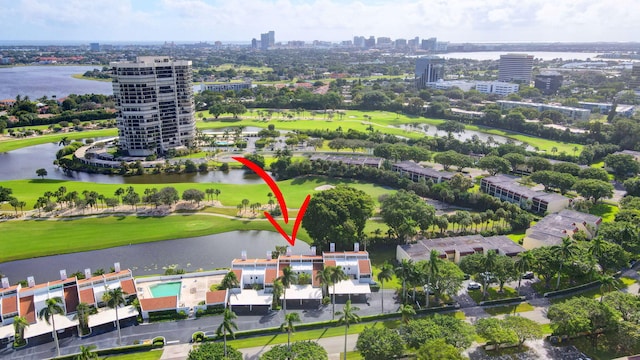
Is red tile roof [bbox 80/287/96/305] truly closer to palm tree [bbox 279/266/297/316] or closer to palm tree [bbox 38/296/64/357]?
palm tree [bbox 38/296/64/357]

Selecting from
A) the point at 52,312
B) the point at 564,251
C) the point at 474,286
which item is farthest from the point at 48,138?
the point at 564,251

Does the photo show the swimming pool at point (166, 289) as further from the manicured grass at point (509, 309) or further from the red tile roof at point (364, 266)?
the manicured grass at point (509, 309)

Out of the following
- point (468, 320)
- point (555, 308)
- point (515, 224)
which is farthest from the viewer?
point (515, 224)

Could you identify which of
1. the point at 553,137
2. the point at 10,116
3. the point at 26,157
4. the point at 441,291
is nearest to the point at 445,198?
the point at 441,291

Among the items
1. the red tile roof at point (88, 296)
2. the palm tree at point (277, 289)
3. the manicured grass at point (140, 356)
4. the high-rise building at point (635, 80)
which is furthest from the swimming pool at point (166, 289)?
the high-rise building at point (635, 80)

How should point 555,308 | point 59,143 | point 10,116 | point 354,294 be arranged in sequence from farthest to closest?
point 10,116 → point 59,143 → point 354,294 → point 555,308

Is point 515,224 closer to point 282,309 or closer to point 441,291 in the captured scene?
point 441,291
